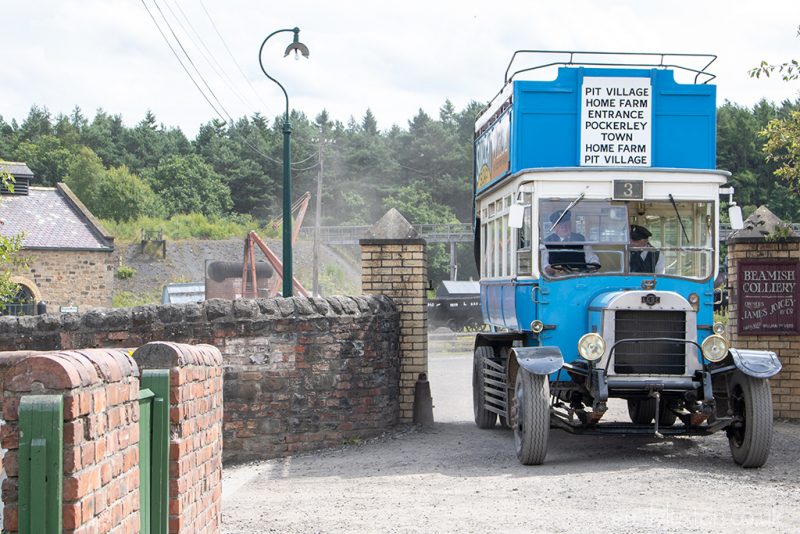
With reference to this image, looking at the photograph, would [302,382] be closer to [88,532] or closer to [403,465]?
[403,465]

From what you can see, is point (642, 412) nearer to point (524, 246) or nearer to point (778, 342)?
point (778, 342)

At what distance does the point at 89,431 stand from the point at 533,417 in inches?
261

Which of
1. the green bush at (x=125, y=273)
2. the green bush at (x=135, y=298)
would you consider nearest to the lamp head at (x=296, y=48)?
the green bush at (x=135, y=298)

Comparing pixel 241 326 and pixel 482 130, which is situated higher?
pixel 482 130

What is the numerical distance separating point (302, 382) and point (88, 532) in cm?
780

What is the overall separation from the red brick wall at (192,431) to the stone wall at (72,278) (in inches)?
1788

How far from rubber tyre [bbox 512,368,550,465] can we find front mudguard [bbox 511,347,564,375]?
0.14 meters

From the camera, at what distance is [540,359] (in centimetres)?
1010

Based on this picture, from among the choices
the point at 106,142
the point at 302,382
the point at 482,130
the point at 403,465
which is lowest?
the point at 403,465

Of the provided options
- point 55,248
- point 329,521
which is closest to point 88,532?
point 329,521

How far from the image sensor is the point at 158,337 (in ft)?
35.9

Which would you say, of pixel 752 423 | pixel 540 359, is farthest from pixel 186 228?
pixel 752 423

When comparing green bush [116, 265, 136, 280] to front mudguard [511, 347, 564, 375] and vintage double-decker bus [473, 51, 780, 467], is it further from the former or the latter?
front mudguard [511, 347, 564, 375]

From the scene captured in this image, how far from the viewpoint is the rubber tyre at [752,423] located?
32.1ft
